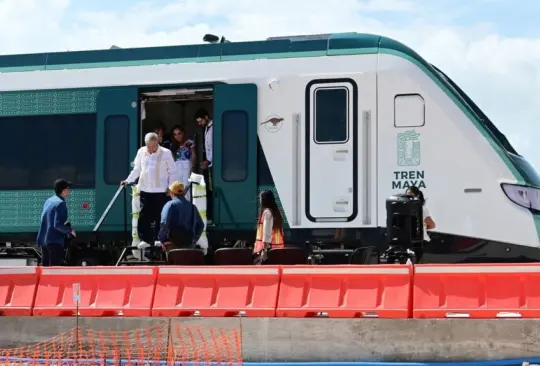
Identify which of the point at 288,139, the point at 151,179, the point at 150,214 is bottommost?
the point at 150,214

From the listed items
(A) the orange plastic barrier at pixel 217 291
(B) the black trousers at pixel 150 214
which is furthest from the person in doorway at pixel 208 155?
(A) the orange plastic barrier at pixel 217 291

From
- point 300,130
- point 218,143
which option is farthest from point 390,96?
point 218,143

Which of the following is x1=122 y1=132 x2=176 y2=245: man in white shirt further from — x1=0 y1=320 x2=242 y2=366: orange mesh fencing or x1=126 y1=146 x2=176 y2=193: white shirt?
x1=0 y1=320 x2=242 y2=366: orange mesh fencing

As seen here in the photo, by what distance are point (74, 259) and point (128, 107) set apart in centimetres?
242

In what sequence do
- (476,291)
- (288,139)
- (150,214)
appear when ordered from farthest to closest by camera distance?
1. (150,214)
2. (288,139)
3. (476,291)

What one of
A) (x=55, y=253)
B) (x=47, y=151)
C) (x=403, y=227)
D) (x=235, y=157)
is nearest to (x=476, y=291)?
(x=403, y=227)

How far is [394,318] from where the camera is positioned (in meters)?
10.2

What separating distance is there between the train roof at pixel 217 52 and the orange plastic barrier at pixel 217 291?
13.6ft

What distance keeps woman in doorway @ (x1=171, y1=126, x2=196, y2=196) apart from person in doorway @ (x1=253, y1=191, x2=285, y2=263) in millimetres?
1841

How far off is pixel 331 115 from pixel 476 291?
4373 mm

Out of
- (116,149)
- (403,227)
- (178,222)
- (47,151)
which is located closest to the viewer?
(403,227)

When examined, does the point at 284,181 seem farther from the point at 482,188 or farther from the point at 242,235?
the point at 482,188

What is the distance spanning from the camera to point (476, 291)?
10156mm

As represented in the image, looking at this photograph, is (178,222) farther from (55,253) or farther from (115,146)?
(115,146)
